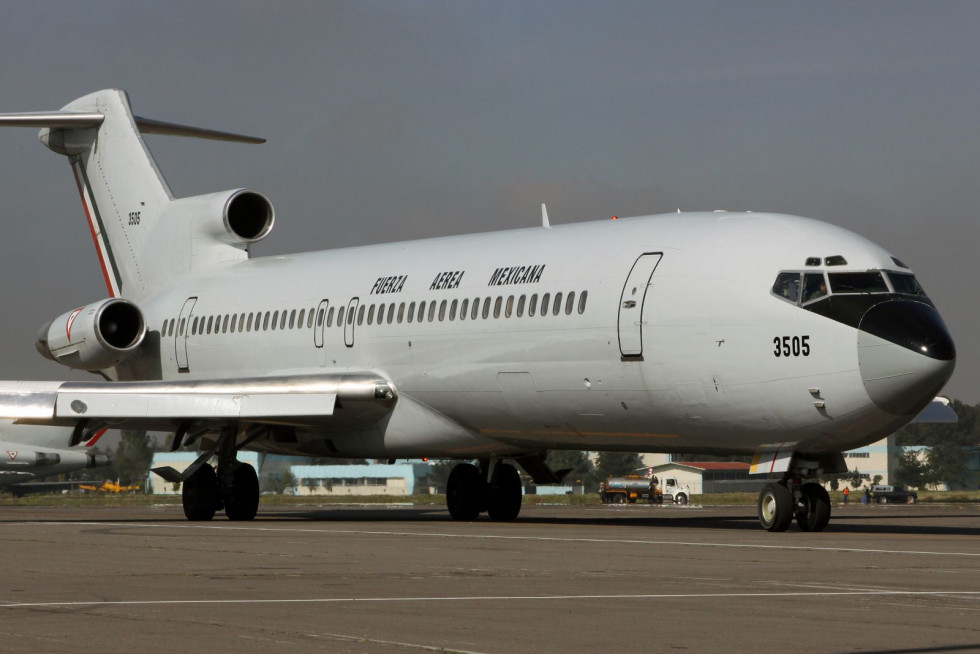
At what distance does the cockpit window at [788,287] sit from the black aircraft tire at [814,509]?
8.81 ft

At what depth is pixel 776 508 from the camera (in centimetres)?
2027

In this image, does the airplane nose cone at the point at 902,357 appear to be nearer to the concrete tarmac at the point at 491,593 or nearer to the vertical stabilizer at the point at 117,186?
the concrete tarmac at the point at 491,593

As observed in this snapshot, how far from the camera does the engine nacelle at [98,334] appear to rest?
30656mm

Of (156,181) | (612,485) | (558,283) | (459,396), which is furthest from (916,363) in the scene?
(612,485)

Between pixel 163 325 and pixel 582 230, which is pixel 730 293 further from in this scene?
pixel 163 325

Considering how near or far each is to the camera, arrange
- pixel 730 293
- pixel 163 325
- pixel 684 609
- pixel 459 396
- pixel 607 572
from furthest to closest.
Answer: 1. pixel 163 325
2. pixel 459 396
3. pixel 730 293
4. pixel 607 572
5. pixel 684 609

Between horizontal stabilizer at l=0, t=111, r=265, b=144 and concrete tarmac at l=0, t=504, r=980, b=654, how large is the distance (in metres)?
15.2

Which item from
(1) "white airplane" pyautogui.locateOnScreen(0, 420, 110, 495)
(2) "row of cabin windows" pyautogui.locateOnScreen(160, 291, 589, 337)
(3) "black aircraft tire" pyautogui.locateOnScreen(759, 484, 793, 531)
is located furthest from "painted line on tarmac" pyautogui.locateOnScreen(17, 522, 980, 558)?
(1) "white airplane" pyautogui.locateOnScreen(0, 420, 110, 495)

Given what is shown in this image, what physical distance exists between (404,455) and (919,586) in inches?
580

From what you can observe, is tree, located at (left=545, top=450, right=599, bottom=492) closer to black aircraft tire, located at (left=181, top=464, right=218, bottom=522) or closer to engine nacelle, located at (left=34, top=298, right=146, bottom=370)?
engine nacelle, located at (left=34, top=298, right=146, bottom=370)

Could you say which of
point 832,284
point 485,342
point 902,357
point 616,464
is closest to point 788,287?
point 832,284

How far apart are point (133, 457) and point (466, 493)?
68.4 m

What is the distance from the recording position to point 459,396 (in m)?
24.5

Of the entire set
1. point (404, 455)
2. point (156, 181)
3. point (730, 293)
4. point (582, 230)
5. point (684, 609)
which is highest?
point (156, 181)
